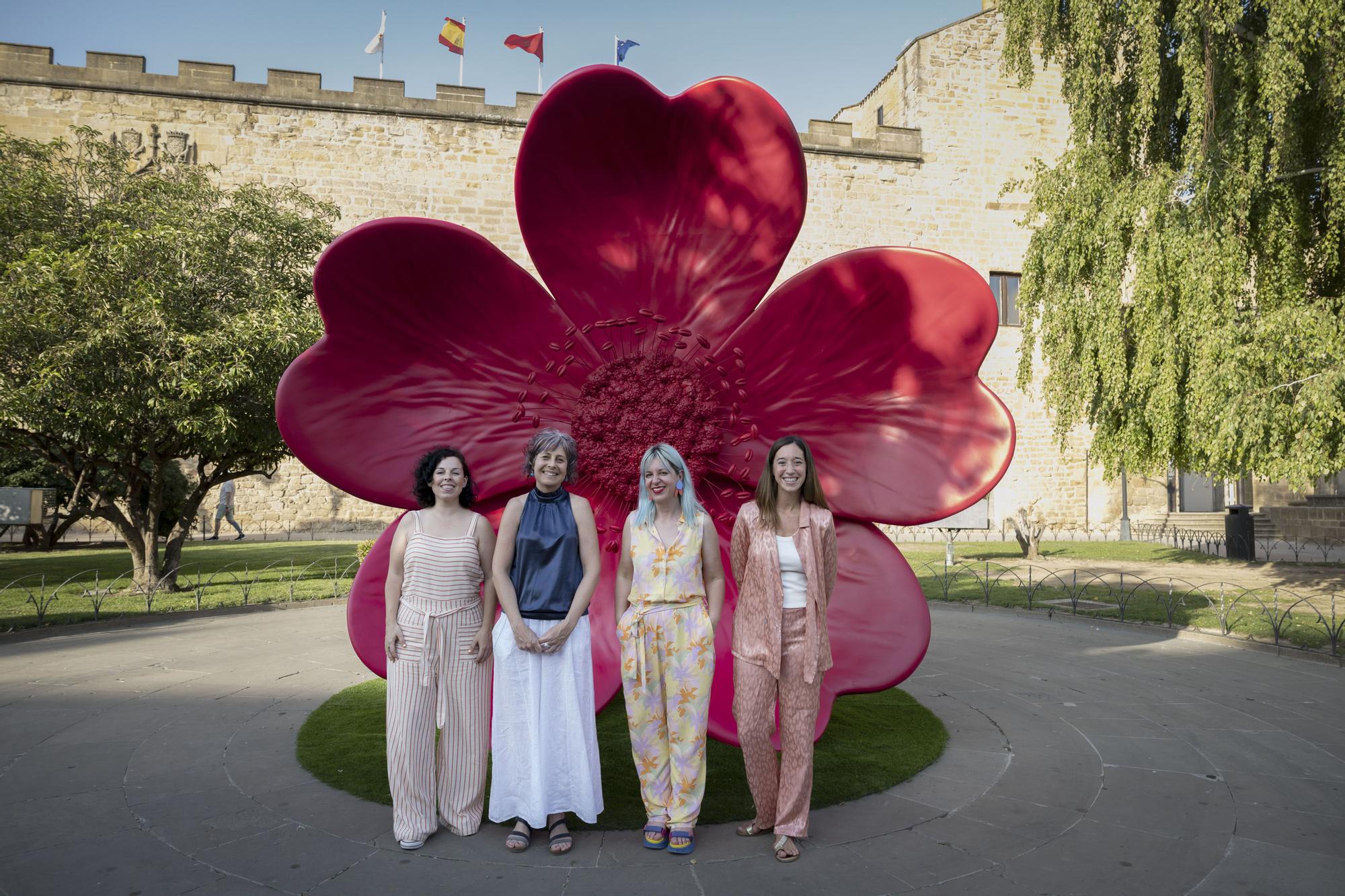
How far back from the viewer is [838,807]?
149 inches

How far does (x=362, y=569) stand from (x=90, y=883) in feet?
4.70

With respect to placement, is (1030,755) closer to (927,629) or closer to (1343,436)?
(927,629)

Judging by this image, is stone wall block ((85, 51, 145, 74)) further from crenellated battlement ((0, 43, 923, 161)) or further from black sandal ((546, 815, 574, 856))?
black sandal ((546, 815, 574, 856))

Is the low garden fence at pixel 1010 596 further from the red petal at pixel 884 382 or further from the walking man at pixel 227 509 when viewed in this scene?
the walking man at pixel 227 509

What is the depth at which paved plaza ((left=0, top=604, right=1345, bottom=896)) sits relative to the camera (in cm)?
305

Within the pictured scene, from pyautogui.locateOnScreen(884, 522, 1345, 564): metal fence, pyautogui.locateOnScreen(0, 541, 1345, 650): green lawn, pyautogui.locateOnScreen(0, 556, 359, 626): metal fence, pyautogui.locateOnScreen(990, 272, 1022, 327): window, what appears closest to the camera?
pyautogui.locateOnScreen(0, 541, 1345, 650): green lawn

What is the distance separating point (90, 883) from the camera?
2975 millimetres

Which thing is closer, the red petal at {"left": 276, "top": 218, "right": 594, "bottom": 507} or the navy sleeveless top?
the navy sleeveless top

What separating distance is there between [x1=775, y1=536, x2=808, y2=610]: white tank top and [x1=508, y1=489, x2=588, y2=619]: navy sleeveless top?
2.66 ft

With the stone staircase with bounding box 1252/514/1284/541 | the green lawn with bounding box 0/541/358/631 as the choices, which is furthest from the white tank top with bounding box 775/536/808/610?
the stone staircase with bounding box 1252/514/1284/541

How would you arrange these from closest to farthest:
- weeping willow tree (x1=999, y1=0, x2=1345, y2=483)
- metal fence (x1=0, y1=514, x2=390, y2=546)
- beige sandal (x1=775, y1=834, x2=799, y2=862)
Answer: beige sandal (x1=775, y1=834, x2=799, y2=862) < weeping willow tree (x1=999, y1=0, x2=1345, y2=483) < metal fence (x1=0, y1=514, x2=390, y2=546)

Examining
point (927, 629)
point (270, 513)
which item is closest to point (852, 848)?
point (927, 629)

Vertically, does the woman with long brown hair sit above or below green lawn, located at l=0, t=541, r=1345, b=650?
above

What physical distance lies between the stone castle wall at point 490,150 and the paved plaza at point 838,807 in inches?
634
